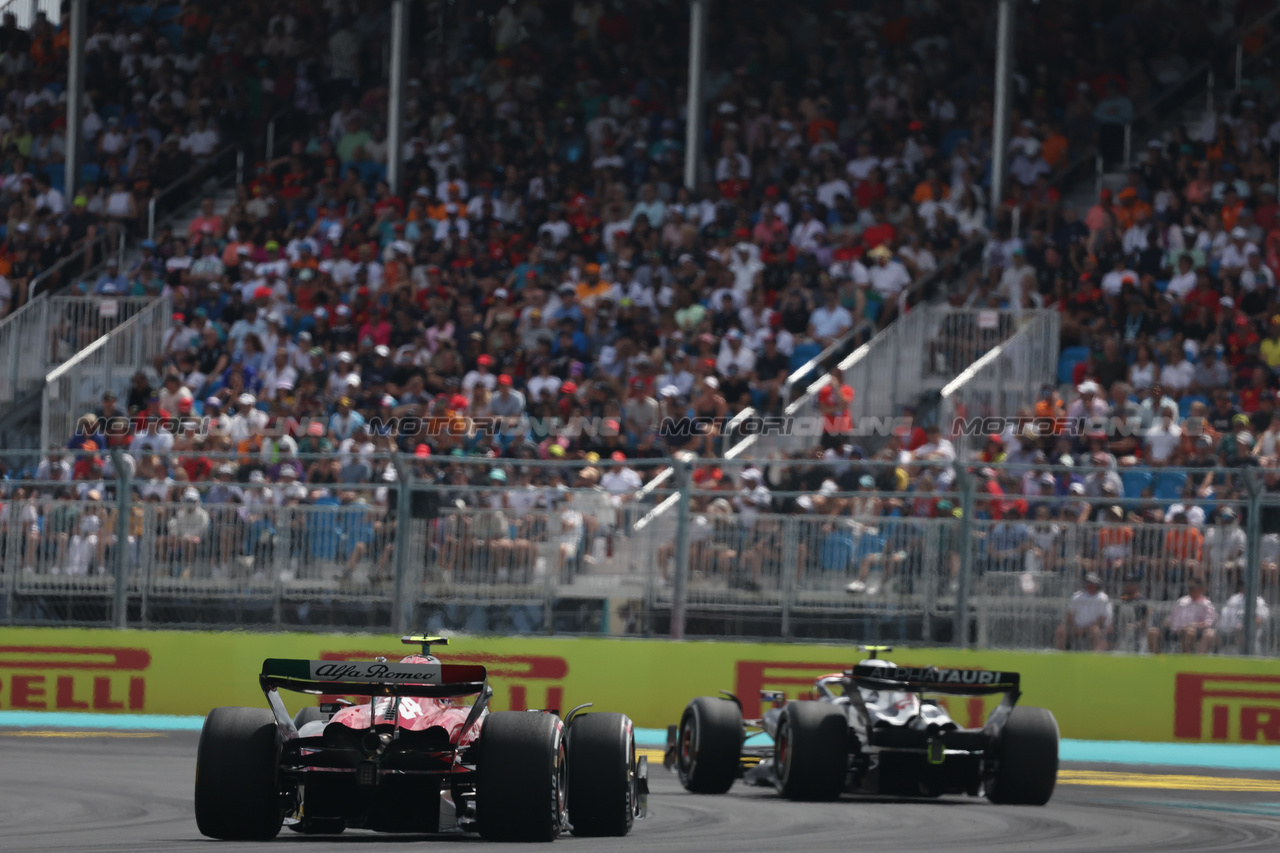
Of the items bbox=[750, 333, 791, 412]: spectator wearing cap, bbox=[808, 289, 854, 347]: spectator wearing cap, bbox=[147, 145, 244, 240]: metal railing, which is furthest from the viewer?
bbox=[147, 145, 244, 240]: metal railing

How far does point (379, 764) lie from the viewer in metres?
8.84

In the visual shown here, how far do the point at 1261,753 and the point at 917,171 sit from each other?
32.3ft

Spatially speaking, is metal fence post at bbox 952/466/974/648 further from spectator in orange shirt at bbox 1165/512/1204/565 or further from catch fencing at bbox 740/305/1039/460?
catch fencing at bbox 740/305/1039/460

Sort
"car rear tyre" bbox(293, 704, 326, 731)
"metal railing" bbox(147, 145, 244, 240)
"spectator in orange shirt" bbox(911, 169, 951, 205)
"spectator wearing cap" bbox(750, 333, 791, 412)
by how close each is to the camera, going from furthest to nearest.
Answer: "metal railing" bbox(147, 145, 244, 240) < "spectator in orange shirt" bbox(911, 169, 951, 205) < "spectator wearing cap" bbox(750, 333, 791, 412) < "car rear tyre" bbox(293, 704, 326, 731)

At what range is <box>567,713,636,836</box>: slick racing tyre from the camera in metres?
9.45

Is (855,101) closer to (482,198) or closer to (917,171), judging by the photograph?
(917,171)

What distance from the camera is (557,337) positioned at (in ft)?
76.7

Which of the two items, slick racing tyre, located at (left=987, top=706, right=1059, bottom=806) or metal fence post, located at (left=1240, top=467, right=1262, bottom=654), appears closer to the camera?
slick racing tyre, located at (left=987, top=706, right=1059, bottom=806)

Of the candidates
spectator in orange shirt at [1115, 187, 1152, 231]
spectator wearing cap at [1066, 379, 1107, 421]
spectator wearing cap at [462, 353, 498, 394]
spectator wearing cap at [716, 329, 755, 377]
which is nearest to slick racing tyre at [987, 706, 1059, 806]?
spectator wearing cap at [1066, 379, 1107, 421]

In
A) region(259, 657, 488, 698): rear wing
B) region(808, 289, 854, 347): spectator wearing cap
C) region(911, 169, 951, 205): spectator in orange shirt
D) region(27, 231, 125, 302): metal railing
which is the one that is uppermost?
region(911, 169, 951, 205): spectator in orange shirt

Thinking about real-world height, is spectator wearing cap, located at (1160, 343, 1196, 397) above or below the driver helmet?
above

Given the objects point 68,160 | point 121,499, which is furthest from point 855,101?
point 121,499

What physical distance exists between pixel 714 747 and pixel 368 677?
3.99 meters

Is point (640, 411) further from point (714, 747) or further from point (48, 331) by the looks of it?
point (714, 747)
